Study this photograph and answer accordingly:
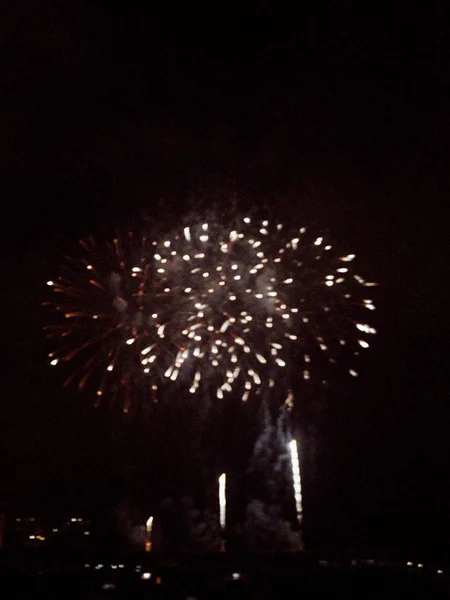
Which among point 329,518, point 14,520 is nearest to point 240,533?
point 329,518

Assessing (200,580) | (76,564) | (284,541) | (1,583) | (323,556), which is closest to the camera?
(1,583)

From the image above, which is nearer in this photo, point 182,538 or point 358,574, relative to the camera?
point 358,574

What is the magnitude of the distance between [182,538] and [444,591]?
1290cm

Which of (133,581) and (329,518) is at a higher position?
(329,518)

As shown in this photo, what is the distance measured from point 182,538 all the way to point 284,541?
10.9ft

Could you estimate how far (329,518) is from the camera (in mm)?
23328

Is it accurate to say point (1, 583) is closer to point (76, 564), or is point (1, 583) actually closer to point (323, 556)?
point (76, 564)

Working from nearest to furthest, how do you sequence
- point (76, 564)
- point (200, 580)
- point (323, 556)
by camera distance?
point (200, 580), point (76, 564), point (323, 556)

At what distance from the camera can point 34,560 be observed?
40.0ft

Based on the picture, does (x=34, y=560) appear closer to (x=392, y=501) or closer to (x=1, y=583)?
(x=1, y=583)

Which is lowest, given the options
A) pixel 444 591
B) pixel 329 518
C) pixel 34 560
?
pixel 444 591

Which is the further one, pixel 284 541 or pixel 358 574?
pixel 284 541

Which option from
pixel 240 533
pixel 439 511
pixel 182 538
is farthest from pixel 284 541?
pixel 439 511

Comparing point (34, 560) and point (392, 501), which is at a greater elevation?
point (392, 501)
